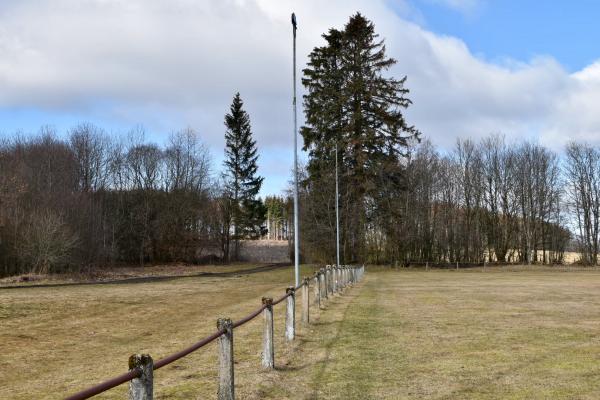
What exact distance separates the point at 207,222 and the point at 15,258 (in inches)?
1490

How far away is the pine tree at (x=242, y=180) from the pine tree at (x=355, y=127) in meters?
18.6

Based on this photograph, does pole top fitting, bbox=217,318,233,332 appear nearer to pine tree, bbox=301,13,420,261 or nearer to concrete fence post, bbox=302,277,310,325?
concrete fence post, bbox=302,277,310,325

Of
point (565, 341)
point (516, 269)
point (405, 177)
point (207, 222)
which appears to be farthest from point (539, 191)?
point (565, 341)

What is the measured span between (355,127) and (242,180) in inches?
987

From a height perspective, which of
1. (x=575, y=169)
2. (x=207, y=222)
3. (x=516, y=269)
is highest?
(x=575, y=169)

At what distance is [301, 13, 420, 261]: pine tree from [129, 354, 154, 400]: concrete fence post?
53.4m

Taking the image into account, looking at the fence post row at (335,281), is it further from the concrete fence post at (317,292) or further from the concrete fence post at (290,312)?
the concrete fence post at (290,312)

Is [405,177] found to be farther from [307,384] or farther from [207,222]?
[307,384]

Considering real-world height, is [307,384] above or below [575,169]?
below

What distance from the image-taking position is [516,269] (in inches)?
2506

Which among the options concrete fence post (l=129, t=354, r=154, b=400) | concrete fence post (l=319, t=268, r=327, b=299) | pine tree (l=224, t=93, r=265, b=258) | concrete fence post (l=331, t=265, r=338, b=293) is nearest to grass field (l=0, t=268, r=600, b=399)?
concrete fence post (l=319, t=268, r=327, b=299)

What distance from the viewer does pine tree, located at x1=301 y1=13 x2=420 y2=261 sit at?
193 ft

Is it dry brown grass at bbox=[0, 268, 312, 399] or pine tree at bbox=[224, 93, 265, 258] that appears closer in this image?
dry brown grass at bbox=[0, 268, 312, 399]

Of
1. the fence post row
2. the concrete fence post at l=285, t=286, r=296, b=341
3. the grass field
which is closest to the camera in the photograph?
the grass field
